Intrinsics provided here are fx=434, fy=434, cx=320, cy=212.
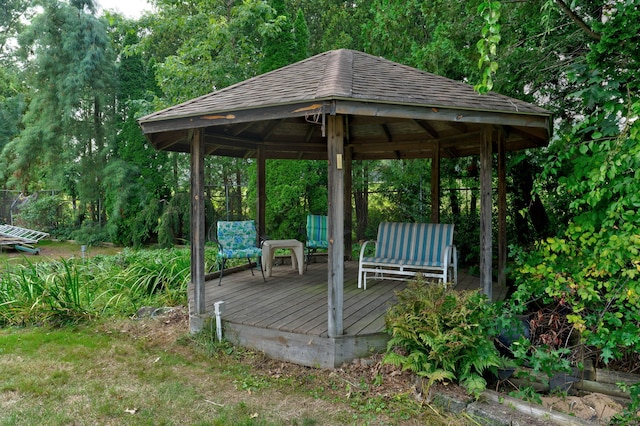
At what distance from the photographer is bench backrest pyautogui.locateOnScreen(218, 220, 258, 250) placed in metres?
6.01

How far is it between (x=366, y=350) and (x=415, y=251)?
2.18 meters

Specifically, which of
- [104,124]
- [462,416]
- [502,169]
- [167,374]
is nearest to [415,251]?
[502,169]

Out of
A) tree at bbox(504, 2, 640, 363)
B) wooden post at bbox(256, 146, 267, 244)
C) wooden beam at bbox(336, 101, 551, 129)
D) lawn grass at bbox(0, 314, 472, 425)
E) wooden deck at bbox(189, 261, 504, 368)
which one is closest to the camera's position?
lawn grass at bbox(0, 314, 472, 425)

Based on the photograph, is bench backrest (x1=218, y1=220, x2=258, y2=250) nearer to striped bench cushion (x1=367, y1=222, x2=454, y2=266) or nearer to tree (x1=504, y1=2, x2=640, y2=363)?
striped bench cushion (x1=367, y1=222, x2=454, y2=266)

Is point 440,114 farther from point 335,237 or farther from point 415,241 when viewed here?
point 415,241

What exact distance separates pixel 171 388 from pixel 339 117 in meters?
2.61

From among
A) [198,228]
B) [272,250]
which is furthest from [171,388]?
[272,250]

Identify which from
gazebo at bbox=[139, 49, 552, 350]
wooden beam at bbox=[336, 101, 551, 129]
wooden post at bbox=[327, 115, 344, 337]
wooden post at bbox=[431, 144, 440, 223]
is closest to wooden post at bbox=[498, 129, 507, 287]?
gazebo at bbox=[139, 49, 552, 350]

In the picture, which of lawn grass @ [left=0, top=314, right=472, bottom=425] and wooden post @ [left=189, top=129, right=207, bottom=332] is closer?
lawn grass @ [left=0, top=314, right=472, bottom=425]

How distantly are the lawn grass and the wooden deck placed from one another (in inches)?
5.6

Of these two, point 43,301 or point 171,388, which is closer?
point 171,388

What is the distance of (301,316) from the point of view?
430cm

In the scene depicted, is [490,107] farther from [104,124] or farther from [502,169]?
[104,124]

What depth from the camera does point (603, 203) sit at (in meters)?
3.87
